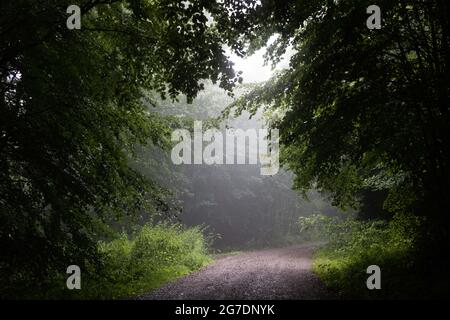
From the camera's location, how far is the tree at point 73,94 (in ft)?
17.9

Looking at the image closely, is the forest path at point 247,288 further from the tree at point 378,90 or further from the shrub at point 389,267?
the tree at point 378,90

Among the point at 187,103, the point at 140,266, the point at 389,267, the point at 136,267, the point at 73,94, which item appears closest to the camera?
the point at 187,103

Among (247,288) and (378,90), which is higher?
(378,90)

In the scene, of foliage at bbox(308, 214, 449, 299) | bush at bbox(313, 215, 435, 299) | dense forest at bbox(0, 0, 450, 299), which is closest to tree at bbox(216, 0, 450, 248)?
dense forest at bbox(0, 0, 450, 299)

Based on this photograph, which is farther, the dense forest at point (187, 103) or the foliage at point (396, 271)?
the foliage at point (396, 271)

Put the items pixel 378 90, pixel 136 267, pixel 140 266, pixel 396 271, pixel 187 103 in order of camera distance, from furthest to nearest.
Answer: pixel 140 266, pixel 136 267, pixel 396 271, pixel 378 90, pixel 187 103

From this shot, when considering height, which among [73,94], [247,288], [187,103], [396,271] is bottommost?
[247,288]

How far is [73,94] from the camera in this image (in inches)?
282

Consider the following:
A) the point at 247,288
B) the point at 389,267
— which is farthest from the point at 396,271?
the point at 247,288

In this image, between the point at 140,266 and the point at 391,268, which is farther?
the point at 140,266

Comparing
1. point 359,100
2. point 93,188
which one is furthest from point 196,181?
point 359,100

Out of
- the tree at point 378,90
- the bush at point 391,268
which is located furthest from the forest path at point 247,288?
the tree at point 378,90

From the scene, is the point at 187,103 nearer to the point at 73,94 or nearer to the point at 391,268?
the point at 73,94
